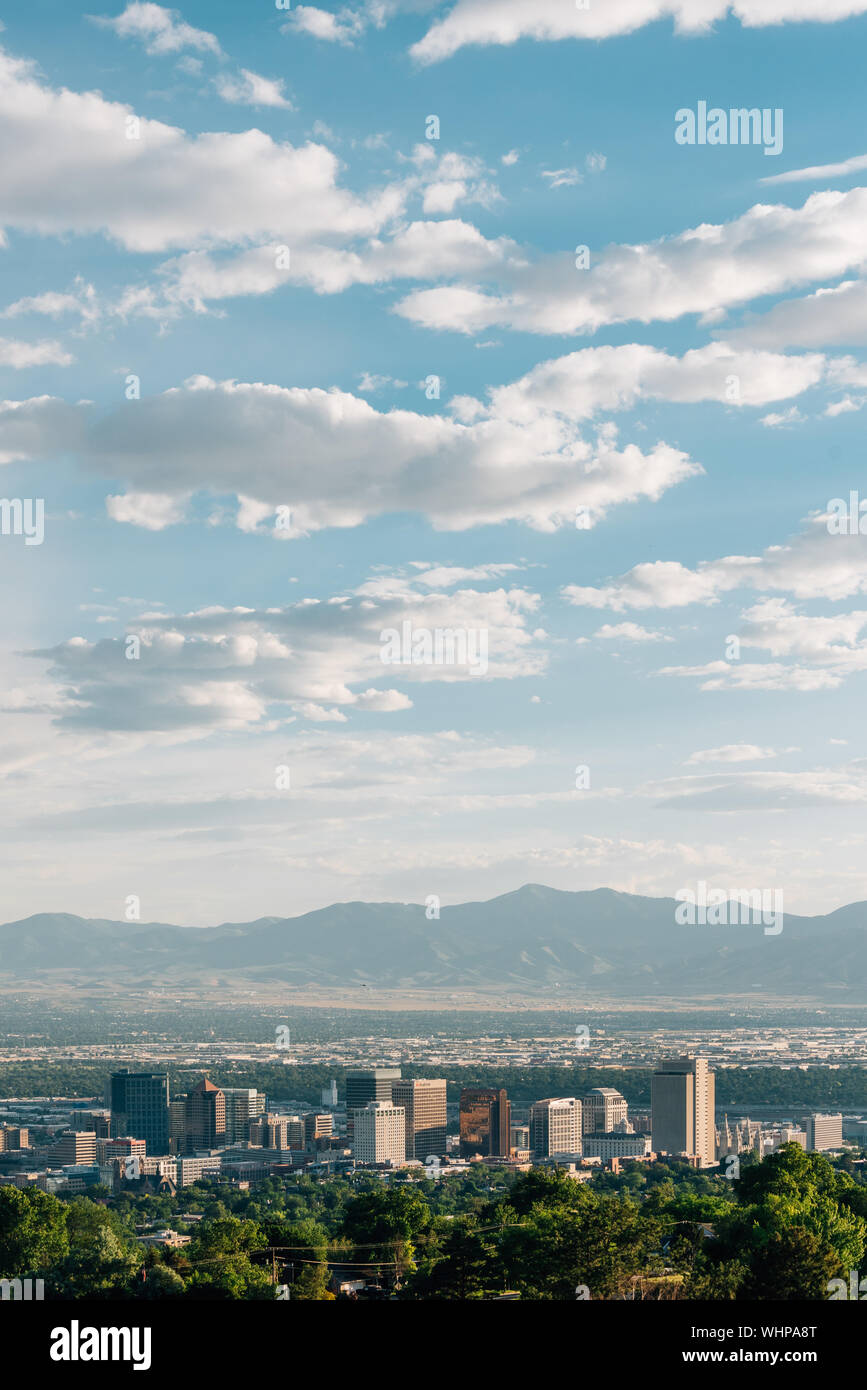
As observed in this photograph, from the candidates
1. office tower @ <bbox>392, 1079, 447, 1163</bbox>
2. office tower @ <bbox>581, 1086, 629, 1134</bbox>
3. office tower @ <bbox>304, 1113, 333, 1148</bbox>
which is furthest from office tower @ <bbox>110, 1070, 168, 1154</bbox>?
office tower @ <bbox>581, 1086, 629, 1134</bbox>

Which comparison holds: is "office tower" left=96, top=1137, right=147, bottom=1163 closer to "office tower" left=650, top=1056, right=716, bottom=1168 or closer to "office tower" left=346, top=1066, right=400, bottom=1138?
"office tower" left=346, top=1066, right=400, bottom=1138

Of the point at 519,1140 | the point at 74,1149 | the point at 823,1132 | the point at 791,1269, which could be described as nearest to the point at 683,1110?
the point at 823,1132

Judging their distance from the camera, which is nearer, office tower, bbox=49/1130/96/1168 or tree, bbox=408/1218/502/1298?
tree, bbox=408/1218/502/1298

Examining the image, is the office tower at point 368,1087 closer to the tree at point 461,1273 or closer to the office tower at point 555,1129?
the office tower at point 555,1129

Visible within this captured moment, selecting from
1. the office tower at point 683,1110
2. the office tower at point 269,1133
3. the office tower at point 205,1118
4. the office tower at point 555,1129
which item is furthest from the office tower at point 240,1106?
the office tower at point 683,1110
